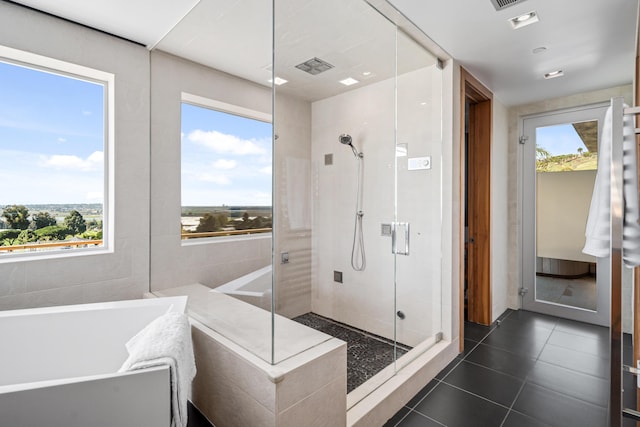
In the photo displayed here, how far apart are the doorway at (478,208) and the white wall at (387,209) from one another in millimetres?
927

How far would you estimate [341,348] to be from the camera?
65.8 inches

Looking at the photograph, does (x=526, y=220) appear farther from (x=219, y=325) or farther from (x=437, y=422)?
(x=219, y=325)

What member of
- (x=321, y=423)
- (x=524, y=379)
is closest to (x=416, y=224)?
(x=524, y=379)

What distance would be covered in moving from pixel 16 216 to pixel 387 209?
2.64 m

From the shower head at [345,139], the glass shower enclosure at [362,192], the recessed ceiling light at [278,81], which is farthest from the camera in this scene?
the shower head at [345,139]

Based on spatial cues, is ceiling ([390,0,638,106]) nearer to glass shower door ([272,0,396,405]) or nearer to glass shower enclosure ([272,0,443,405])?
glass shower enclosure ([272,0,443,405])

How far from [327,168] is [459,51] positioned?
140 cm

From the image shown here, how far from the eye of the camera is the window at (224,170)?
1992 mm

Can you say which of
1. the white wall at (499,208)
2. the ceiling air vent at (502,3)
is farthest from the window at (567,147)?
the ceiling air vent at (502,3)

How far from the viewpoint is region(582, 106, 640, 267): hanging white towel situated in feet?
3.38

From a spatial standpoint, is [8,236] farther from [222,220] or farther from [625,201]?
[625,201]

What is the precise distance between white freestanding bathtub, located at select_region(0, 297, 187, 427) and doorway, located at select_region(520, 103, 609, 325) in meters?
3.86

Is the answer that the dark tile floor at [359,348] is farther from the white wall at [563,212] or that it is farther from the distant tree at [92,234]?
the white wall at [563,212]

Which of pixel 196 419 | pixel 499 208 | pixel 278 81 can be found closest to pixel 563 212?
pixel 499 208
